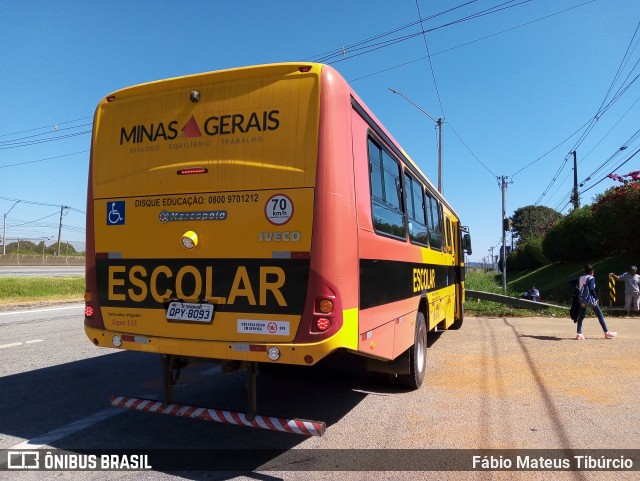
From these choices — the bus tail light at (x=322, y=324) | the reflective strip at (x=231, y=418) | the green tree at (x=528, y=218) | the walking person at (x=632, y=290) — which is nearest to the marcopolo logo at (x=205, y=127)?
the bus tail light at (x=322, y=324)

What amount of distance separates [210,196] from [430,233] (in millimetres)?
4646

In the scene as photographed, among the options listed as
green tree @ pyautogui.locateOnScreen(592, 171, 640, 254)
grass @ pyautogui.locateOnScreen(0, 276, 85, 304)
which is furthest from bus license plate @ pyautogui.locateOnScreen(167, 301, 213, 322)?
green tree @ pyautogui.locateOnScreen(592, 171, 640, 254)

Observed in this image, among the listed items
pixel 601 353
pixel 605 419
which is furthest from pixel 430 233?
pixel 601 353

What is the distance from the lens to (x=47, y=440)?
456 cm

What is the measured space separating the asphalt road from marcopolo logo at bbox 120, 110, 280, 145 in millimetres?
2212

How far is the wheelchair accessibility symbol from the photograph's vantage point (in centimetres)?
462

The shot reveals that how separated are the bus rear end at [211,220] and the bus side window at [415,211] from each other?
2.56m

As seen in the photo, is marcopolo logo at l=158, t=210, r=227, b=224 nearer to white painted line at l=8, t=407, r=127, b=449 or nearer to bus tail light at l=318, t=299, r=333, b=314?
bus tail light at l=318, t=299, r=333, b=314

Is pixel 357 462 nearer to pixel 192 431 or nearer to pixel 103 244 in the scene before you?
pixel 192 431

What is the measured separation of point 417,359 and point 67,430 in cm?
406

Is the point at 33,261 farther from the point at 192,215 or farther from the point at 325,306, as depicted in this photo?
the point at 325,306

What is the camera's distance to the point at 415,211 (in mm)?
6777

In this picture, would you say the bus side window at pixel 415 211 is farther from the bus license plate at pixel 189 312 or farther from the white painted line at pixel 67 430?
the white painted line at pixel 67 430

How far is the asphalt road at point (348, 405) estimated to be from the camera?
4.54 meters
